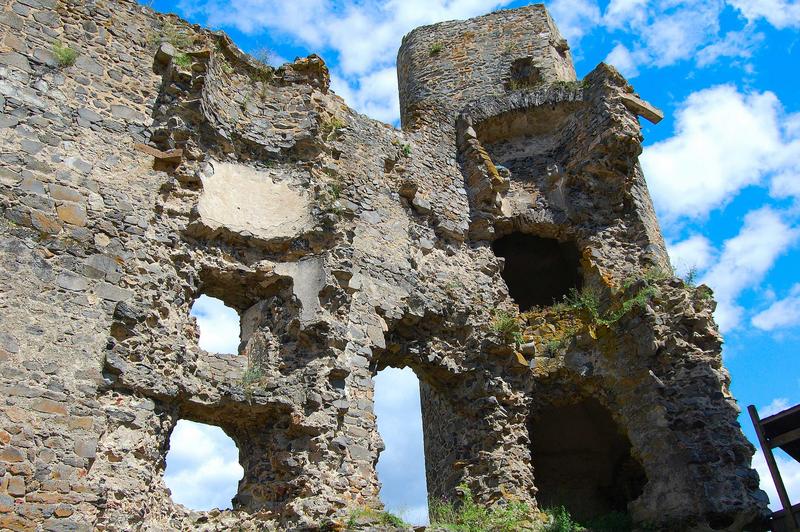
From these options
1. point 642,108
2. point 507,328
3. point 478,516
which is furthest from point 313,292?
point 642,108

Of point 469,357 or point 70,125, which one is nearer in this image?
point 70,125

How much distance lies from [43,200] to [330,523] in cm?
457

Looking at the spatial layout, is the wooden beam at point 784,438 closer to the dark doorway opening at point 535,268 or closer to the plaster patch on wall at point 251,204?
the dark doorway opening at point 535,268

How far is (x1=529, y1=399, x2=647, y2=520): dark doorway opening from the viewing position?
13.3 metres

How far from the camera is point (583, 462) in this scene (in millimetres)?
13891

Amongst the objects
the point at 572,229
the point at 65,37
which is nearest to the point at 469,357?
the point at 572,229

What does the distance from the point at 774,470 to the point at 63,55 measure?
32.7ft

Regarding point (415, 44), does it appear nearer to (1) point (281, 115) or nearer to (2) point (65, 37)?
(1) point (281, 115)

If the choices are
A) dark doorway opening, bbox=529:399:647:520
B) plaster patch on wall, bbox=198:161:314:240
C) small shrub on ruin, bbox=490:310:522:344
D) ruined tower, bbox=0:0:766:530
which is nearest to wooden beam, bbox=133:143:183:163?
ruined tower, bbox=0:0:766:530

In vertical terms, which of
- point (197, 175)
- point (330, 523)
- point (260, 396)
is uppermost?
point (197, 175)

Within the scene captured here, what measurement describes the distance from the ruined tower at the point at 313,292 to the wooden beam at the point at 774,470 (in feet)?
1.35

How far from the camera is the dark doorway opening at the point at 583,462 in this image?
1333 centimetres

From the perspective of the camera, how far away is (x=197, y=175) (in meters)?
10.1

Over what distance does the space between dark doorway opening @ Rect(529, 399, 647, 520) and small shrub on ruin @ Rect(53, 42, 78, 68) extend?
8.89 m
